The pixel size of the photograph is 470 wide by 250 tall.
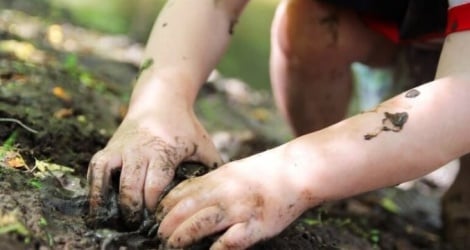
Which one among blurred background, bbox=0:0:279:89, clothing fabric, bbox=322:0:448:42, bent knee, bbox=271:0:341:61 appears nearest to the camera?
clothing fabric, bbox=322:0:448:42

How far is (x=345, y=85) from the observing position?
2.35 m

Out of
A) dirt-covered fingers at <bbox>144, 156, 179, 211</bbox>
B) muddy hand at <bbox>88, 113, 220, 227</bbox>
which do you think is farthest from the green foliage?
dirt-covered fingers at <bbox>144, 156, 179, 211</bbox>

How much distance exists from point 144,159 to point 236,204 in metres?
0.24

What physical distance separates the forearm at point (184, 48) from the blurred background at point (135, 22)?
2390 millimetres

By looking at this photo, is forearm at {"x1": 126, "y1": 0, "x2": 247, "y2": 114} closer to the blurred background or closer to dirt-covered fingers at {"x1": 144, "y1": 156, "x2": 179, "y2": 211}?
dirt-covered fingers at {"x1": 144, "y1": 156, "x2": 179, "y2": 211}

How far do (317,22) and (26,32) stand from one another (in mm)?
1686

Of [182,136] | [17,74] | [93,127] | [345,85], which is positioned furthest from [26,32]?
[182,136]

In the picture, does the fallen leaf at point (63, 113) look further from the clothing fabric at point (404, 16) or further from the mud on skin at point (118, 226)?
the clothing fabric at point (404, 16)

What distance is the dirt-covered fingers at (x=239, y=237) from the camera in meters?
1.26

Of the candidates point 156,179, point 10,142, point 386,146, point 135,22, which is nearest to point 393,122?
point 386,146

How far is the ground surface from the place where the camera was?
132cm

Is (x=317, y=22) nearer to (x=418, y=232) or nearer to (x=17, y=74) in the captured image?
(x=418, y=232)

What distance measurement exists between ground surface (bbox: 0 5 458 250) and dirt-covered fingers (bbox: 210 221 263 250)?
1.7 inches

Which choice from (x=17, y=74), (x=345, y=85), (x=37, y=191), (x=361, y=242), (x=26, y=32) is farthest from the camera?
(x=26, y=32)
